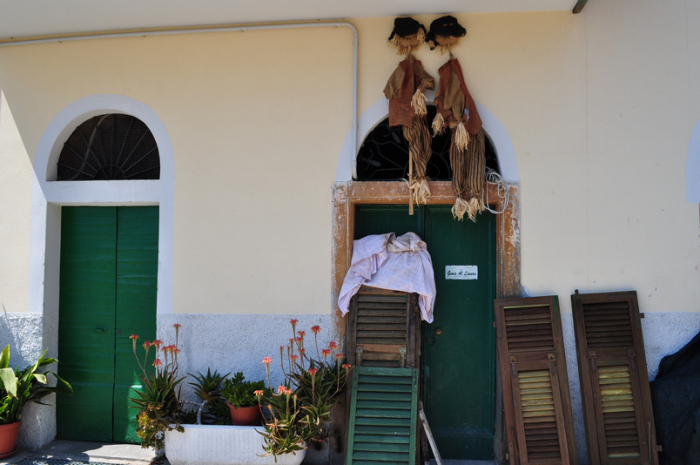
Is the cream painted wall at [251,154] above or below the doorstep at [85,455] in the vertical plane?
above

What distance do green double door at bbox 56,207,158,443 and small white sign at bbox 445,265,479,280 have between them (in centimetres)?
277

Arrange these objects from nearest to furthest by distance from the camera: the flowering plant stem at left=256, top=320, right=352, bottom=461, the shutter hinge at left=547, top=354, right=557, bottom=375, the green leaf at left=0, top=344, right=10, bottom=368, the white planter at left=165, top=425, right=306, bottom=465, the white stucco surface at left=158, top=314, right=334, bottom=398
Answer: the flowering plant stem at left=256, top=320, right=352, bottom=461
the white planter at left=165, top=425, right=306, bottom=465
the shutter hinge at left=547, top=354, right=557, bottom=375
the white stucco surface at left=158, top=314, right=334, bottom=398
the green leaf at left=0, top=344, right=10, bottom=368

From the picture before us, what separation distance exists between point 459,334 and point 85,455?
3.54m

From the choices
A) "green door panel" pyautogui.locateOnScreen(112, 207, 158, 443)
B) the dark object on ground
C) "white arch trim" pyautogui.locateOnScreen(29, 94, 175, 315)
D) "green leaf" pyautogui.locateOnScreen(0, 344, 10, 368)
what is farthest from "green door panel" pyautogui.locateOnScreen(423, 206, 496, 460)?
"green leaf" pyautogui.locateOnScreen(0, 344, 10, 368)

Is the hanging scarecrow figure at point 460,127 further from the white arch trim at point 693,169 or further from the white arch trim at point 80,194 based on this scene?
the white arch trim at point 80,194

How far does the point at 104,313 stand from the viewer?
15.9 ft

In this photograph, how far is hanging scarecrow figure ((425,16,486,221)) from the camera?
165 inches

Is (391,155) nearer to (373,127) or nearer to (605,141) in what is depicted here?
(373,127)

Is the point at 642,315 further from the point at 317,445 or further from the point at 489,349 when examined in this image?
the point at 317,445

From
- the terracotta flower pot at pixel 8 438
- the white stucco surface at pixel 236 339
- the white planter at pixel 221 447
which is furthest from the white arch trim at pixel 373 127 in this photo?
the terracotta flower pot at pixel 8 438

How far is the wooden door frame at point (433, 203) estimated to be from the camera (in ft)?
14.0

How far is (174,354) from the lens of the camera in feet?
14.7

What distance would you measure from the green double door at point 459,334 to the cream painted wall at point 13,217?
375 centimetres

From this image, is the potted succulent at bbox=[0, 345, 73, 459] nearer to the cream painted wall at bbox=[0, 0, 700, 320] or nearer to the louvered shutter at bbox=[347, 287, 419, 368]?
the cream painted wall at bbox=[0, 0, 700, 320]
